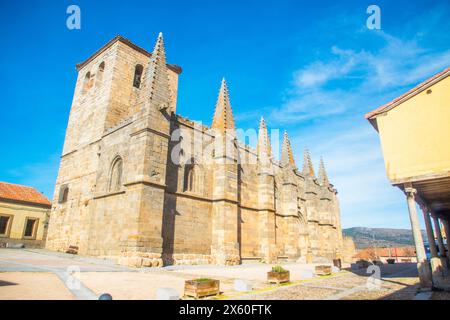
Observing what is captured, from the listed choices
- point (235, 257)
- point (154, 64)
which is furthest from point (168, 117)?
point (235, 257)

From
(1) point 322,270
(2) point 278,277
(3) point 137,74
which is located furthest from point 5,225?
(1) point 322,270

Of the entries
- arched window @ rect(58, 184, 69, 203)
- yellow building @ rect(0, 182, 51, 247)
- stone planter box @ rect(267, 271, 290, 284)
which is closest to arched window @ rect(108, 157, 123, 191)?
arched window @ rect(58, 184, 69, 203)

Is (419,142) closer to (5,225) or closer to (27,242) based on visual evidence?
(27,242)

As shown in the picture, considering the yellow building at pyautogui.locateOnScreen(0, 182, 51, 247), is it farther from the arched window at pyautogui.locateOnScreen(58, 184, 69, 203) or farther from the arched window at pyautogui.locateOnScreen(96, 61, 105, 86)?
the arched window at pyautogui.locateOnScreen(96, 61, 105, 86)

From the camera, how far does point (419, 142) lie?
9867 millimetres

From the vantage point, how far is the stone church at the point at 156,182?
13.8 m

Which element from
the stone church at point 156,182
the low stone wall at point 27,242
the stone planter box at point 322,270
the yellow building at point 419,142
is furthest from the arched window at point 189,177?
the low stone wall at point 27,242

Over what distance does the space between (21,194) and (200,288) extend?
32.2 metres

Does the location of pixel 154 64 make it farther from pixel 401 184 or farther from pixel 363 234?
pixel 363 234

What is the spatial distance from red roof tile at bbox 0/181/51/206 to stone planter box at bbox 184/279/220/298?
30.2m

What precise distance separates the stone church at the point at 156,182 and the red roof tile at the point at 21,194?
40.1ft

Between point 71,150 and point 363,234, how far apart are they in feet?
513

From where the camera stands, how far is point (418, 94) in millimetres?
10172

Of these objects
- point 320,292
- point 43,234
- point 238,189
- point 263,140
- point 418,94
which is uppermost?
point 263,140
